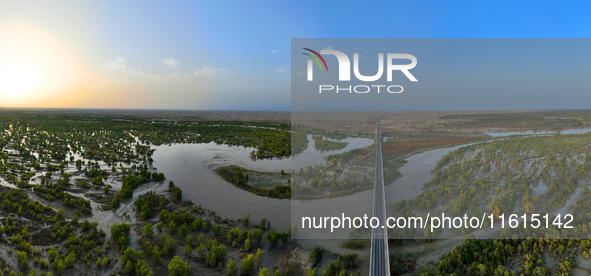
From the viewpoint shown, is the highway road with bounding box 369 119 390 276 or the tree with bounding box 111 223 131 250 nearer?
the highway road with bounding box 369 119 390 276

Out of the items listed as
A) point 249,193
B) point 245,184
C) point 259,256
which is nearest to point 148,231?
point 259,256

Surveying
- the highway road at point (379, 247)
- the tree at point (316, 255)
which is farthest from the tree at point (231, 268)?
the highway road at point (379, 247)

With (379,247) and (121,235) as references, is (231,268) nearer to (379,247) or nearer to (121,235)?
(121,235)

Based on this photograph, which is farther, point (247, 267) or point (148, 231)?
point (148, 231)

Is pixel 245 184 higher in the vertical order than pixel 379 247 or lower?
higher

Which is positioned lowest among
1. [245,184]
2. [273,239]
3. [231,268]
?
[231,268]

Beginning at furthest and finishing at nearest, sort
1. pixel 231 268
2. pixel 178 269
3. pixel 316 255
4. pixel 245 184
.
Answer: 1. pixel 245 184
2. pixel 316 255
3. pixel 231 268
4. pixel 178 269

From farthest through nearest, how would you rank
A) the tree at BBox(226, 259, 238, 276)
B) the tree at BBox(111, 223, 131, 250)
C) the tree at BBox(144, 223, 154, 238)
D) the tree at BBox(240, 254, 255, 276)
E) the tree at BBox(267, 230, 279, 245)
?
1. the tree at BBox(144, 223, 154, 238)
2. the tree at BBox(267, 230, 279, 245)
3. the tree at BBox(111, 223, 131, 250)
4. the tree at BBox(240, 254, 255, 276)
5. the tree at BBox(226, 259, 238, 276)

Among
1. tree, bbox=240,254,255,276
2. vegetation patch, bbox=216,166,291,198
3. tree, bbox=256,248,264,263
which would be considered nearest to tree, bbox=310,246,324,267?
tree, bbox=256,248,264,263

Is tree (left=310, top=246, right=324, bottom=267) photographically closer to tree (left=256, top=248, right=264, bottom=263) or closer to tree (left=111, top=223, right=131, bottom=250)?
tree (left=256, top=248, right=264, bottom=263)

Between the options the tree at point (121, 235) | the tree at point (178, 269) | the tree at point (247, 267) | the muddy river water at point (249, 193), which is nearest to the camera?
the tree at point (178, 269)

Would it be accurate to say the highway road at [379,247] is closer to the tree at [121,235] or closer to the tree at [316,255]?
the tree at [316,255]

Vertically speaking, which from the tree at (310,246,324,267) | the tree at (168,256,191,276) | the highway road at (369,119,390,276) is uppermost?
the highway road at (369,119,390,276)
